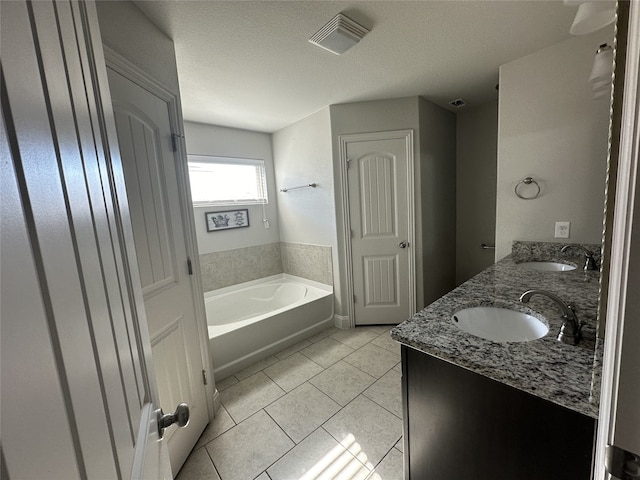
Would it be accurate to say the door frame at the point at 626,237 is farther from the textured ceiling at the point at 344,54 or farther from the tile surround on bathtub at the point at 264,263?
the tile surround on bathtub at the point at 264,263

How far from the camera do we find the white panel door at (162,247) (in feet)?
3.95

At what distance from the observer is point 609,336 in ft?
1.27

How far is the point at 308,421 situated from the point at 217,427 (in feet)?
1.96

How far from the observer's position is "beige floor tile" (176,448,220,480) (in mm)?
1394

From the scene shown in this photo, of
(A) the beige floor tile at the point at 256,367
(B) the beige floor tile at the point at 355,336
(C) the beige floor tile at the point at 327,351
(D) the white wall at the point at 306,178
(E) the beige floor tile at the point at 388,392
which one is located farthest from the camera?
(D) the white wall at the point at 306,178

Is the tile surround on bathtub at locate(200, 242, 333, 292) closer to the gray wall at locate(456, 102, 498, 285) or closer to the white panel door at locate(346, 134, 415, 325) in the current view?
the white panel door at locate(346, 134, 415, 325)

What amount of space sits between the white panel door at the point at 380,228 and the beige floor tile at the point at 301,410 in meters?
1.20

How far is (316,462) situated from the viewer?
143 centimetres

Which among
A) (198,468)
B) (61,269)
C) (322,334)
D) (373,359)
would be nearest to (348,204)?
(322,334)

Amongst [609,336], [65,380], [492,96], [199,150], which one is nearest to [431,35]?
[492,96]

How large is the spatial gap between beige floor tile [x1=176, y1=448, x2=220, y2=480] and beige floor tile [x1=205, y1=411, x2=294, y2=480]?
3 cm

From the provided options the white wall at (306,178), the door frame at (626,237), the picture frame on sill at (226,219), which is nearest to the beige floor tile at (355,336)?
the white wall at (306,178)

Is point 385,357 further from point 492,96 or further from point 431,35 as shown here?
point 492,96

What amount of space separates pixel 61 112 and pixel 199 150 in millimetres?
2859
